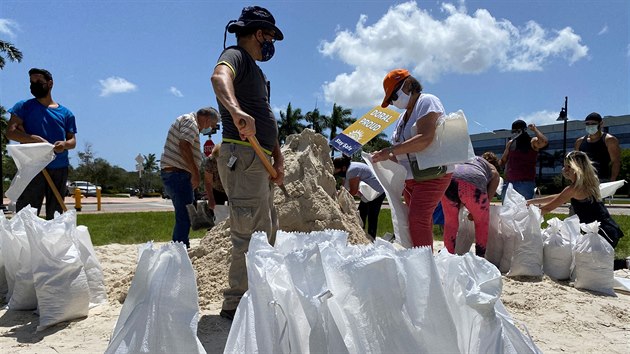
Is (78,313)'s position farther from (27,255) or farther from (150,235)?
(150,235)

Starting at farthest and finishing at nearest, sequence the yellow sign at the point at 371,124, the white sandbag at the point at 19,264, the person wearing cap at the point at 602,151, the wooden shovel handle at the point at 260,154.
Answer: the yellow sign at the point at 371,124
the person wearing cap at the point at 602,151
the white sandbag at the point at 19,264
the wooden shovel handle at the point at 260,154

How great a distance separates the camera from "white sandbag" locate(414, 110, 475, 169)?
2953 mm

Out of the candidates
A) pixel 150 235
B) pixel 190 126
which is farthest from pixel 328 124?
pixel 190 126

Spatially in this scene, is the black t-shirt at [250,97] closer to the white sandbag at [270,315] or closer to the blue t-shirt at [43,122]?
the white sandbag at [270,315]

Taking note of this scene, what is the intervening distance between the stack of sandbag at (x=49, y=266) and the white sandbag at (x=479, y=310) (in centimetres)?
217

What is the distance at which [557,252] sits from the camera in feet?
12.9

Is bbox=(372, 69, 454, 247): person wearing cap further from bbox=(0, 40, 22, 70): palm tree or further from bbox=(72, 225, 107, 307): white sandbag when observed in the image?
bbox=(0, 40, 22, 70): palm tree

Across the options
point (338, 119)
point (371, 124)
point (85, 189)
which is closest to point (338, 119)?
point (338, 119)

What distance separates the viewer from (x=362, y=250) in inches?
64.8

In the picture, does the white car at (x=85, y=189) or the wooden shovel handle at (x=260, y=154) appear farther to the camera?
the white car at (x=85, y=189)

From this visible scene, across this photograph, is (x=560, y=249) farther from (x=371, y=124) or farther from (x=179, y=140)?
(x=179, y=140)

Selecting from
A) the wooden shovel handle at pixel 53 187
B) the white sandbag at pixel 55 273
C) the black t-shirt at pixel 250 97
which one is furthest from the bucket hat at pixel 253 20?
the wooden shovel handle at pixel 53 187

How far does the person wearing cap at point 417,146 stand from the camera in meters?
2.94

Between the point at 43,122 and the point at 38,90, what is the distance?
0.27 metres
